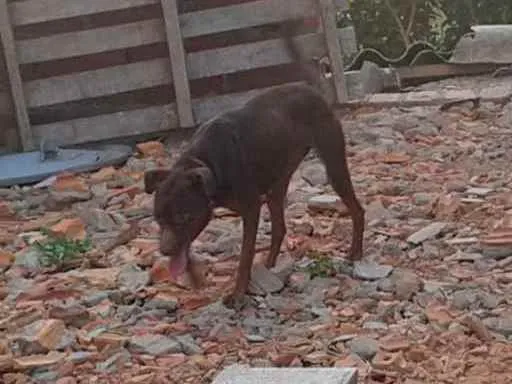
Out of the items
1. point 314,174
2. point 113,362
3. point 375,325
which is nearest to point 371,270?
point 375,325

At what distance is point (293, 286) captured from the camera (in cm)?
566

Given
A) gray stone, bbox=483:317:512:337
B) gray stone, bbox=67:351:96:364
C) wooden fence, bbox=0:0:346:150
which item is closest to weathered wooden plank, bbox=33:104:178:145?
wooden fence, bbox=0:0:346:150

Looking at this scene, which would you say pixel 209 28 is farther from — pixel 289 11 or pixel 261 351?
pixel 261 351

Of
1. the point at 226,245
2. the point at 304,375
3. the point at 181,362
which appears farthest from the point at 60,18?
the point at 304,375

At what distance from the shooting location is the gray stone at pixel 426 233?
6.25 meters

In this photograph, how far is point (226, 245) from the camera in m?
6.39

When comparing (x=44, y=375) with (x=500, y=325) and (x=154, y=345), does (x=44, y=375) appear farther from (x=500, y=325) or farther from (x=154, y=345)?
(x=500, y=325)

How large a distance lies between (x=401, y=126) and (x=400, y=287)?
3.75m

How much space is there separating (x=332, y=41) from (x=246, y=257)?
4.31 metres

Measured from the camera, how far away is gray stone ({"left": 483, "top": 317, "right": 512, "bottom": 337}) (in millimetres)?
4953

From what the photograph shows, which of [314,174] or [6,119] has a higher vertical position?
[6,119]

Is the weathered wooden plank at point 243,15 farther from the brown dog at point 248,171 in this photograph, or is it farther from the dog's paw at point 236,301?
the dog's paw at point 236,301

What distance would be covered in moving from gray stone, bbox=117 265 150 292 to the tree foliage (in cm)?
805

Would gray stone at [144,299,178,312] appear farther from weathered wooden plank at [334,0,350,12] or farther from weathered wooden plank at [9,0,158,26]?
weathered wooden plank at [334,0,350,12]
